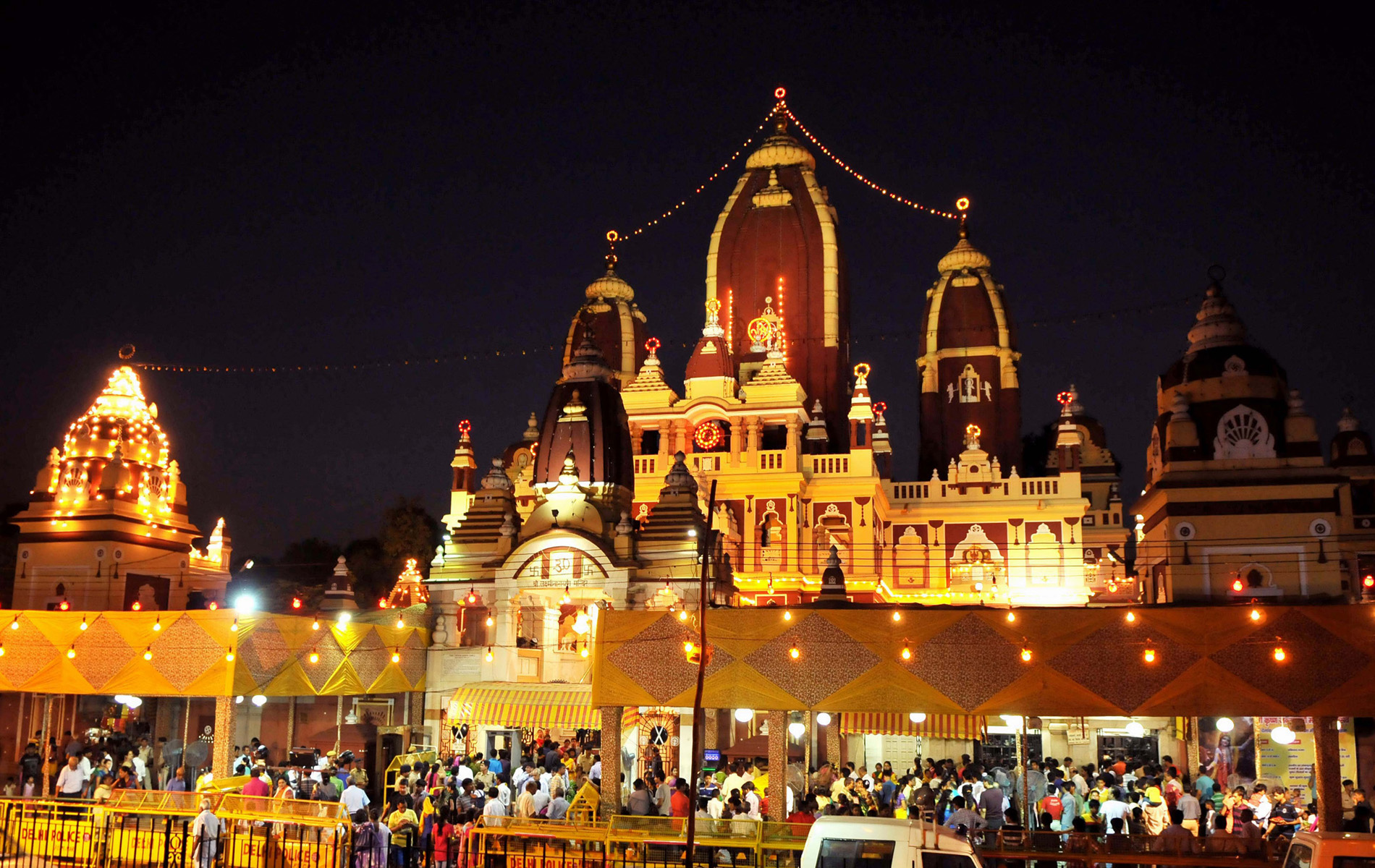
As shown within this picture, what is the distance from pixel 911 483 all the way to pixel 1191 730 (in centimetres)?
2373

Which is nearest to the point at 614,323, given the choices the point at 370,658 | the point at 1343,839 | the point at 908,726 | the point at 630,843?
the point at 370,658

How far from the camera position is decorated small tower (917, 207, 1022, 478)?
5216 centimetres

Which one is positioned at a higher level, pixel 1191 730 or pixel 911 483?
pixel 911 483

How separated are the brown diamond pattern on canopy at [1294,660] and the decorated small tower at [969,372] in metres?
33.3

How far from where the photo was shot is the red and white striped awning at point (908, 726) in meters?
22.6

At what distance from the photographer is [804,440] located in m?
46.8

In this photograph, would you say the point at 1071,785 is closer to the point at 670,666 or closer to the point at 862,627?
the point at 862,627

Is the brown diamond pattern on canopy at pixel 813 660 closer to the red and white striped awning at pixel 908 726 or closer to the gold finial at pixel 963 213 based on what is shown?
the red and white striped awning at pixel 908 726

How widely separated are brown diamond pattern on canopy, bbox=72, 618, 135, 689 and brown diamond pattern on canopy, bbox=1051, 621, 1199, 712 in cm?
1881

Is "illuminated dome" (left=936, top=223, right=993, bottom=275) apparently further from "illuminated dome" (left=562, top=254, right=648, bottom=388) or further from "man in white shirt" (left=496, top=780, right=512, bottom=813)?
"man in white shirt" (left=496, top=780, right=512, bottom=813)

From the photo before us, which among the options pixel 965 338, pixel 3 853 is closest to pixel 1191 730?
pixel 3 853

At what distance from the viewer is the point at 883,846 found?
12797 millimetres

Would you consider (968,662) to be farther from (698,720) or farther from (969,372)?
(969,372)

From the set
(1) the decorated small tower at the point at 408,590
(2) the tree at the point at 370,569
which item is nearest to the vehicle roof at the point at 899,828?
(1) the decorated small tower at the point at 408,590
